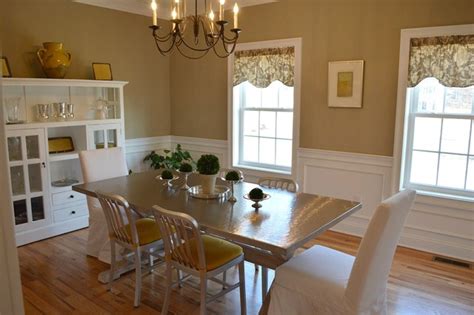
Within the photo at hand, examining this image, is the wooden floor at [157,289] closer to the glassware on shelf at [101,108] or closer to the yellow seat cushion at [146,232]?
the yellow seat cushion at [146,232]

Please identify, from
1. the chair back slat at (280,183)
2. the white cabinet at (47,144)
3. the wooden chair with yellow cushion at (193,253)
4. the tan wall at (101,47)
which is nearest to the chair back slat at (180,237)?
the wooden chair with yellow cushion at (193,253)

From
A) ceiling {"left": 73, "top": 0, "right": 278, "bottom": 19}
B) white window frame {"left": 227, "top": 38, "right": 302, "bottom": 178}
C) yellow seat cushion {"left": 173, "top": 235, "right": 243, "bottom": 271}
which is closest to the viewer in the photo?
yellow seat cushion {"left": 173, "top": 235, "right": 243, "bottom": 271}

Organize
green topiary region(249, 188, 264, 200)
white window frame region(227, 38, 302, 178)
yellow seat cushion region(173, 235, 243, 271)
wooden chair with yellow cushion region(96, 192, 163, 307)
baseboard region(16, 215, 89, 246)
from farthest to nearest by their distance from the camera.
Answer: white window frame region(227, 38, 302, 178)
baseboard region(16, 215, 89, 246)
wooden chair with yellow cushion region(96, 192, 163, 307)
green topiary region(249, 188, 264, 200)
yellow seat cushion region(173, 235, 243, 271)

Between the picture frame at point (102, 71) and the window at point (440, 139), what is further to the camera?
the picture frame at point (102, 71)

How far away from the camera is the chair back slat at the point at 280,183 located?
9.73 feet

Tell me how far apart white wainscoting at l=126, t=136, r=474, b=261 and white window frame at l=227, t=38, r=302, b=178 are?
0.11 m

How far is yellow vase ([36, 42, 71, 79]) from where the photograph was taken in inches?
150

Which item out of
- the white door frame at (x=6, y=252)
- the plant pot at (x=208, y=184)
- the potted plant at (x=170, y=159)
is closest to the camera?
the white door frame at (x=6, y=252)

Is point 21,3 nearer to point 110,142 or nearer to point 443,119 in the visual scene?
point 110,142

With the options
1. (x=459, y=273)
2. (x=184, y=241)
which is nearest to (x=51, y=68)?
(x=184, y=241)

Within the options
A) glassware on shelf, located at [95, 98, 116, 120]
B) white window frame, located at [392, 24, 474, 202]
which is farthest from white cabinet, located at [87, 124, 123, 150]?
white window frame, located at [392, 24, 474, 202]

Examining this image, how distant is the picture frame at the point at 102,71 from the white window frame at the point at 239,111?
1454mm

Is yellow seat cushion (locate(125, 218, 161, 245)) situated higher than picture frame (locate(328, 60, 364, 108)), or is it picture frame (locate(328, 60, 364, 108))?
picture frame (locate(328, 60, 364, 108))

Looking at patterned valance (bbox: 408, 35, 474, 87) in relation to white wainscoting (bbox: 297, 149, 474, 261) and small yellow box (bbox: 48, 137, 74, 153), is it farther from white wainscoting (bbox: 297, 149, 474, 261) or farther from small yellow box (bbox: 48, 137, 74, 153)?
small yellow box (bbox: 48, 137, 74, 153)
